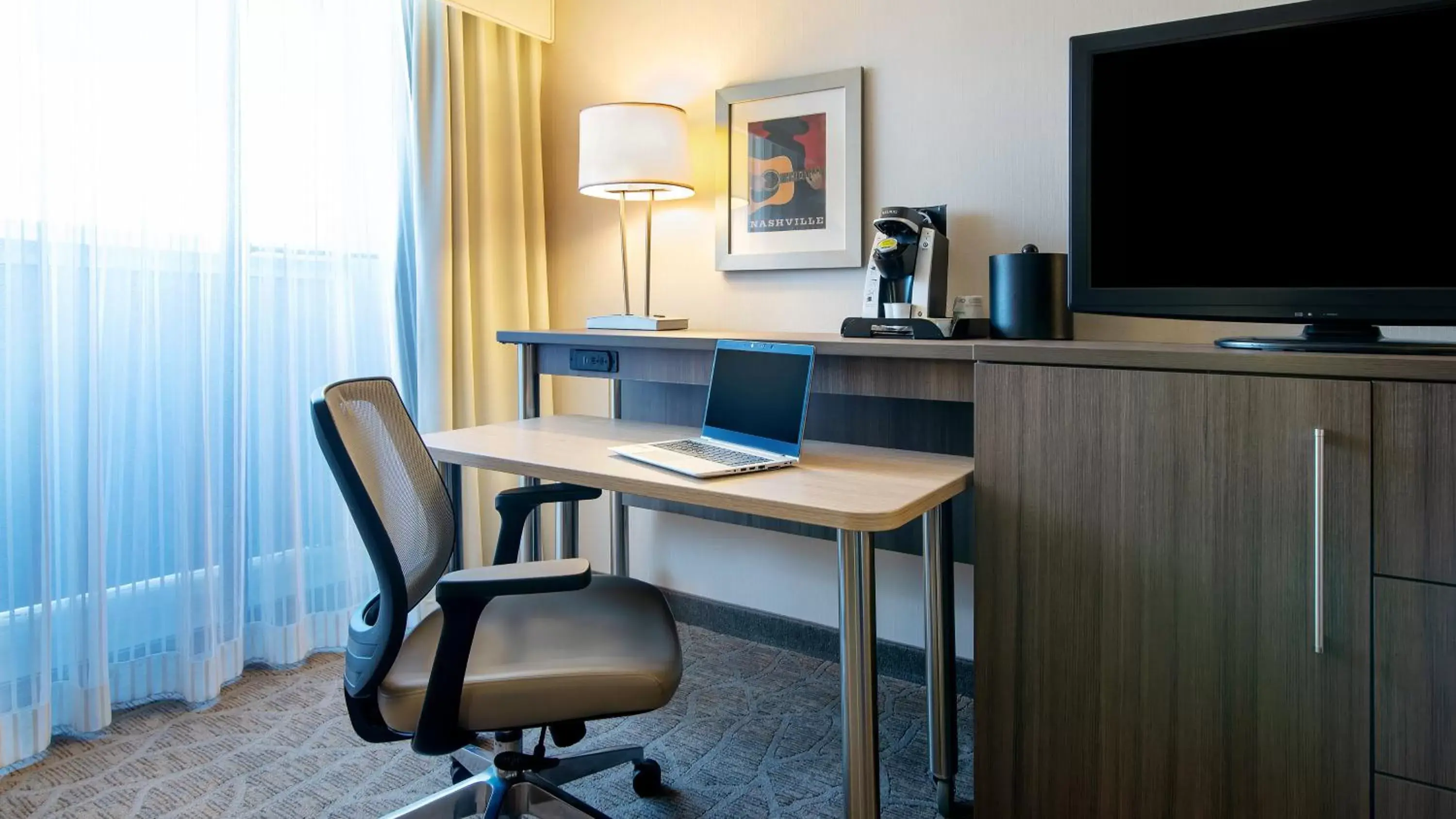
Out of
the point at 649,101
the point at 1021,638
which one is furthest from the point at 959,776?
the point at 649,101

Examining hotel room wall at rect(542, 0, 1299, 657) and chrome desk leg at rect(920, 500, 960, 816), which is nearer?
chrome desk leg at rect(920, 500, 960, 816)

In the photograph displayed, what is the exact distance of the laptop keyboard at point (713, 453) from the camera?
159 centimetres

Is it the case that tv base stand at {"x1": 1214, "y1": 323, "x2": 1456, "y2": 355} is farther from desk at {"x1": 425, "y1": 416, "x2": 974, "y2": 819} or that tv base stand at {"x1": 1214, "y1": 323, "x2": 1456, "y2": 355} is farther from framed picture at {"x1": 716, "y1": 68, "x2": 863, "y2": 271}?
framed picture at {"x1": 716, "y1": 68, "x2": 863, "y2": 271}

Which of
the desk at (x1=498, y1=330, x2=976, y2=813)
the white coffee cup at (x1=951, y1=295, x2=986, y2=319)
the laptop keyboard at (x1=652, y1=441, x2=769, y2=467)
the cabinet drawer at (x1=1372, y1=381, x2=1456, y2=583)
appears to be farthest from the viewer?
the white coffee cup at (x1=951, y1=295, x2=986, y2=319)

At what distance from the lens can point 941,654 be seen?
5.55 ft

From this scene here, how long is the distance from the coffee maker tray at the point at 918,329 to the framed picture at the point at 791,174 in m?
0.45

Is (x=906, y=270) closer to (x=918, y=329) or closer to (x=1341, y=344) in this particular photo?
(x=918, y=329)

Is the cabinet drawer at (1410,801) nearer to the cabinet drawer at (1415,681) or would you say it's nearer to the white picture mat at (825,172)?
the cabinet drawer at (1415,681)

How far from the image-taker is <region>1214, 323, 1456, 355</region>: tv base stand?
4.01ft

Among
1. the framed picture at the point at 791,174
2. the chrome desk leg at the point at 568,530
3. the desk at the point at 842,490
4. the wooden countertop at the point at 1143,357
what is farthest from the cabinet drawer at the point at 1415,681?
the chrome desk leg at the point at 568,530

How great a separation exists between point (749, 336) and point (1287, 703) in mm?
1328

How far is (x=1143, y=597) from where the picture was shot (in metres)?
1.37

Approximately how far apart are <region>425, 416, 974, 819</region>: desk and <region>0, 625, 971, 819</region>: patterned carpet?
1.24 ft

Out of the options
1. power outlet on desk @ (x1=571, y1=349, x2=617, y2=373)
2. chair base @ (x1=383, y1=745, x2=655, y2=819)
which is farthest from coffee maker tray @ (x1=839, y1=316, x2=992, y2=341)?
chair base @ (x1=383, y1=745, x2=655, y2=819)
